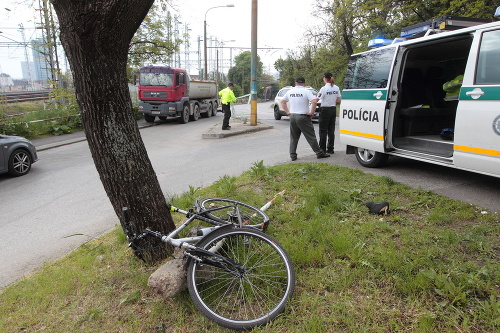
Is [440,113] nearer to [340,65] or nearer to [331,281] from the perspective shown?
[331,281]

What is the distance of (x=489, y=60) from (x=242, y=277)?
3934 mm

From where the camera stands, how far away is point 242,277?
2838 mm

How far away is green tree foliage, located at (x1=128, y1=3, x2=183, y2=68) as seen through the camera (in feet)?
59.5

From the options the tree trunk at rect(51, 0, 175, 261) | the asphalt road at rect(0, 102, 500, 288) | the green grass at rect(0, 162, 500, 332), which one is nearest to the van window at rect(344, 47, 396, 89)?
the asphalt road at rect(0, 102, 500, 288)

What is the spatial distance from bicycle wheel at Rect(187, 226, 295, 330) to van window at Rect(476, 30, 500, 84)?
3.46 metres

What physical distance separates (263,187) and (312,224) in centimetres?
176

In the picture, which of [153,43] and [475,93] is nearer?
[475,93]

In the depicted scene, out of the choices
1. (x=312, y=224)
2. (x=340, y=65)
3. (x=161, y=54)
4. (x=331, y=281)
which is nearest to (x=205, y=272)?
(x=331, y=281)

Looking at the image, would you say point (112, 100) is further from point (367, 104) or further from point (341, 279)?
point (367, 104)

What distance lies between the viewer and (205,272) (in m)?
2.92

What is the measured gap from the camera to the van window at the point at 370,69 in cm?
596

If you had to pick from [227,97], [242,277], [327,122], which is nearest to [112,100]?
[242,277]

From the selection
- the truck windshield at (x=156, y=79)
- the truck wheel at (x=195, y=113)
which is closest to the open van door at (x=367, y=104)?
the truck windshield at (x=156, y=79)

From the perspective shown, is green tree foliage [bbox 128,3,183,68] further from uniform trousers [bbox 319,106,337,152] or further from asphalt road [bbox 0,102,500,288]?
uniform trousers [bbox 319,106,337,152]
